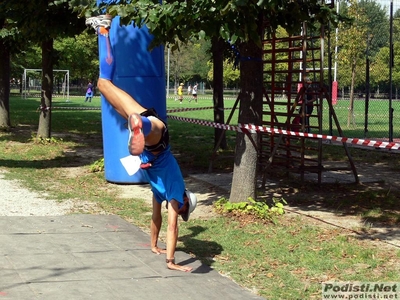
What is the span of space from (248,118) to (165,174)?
3.01m

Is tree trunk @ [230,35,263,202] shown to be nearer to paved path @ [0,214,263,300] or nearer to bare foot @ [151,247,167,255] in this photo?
paved path @ [0,214,263,300]

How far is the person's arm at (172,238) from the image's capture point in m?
6.13

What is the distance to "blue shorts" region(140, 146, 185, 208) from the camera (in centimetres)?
615

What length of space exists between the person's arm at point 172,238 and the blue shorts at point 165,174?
0.24 ft

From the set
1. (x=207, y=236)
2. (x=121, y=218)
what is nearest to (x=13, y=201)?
(x=121, y=218)

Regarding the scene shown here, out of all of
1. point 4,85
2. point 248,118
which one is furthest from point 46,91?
point 248,118

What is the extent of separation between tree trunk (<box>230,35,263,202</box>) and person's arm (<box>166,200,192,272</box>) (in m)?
2.71

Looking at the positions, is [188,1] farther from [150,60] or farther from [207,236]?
[150,60]

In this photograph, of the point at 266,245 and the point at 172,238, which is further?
the point at 266,245

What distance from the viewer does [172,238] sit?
618cm

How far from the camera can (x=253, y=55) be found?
8805mm

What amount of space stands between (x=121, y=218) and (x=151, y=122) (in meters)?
2.98

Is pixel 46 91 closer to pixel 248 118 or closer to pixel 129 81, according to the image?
pixel 129 81

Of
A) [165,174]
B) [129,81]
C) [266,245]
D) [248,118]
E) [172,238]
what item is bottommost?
[266,245]
